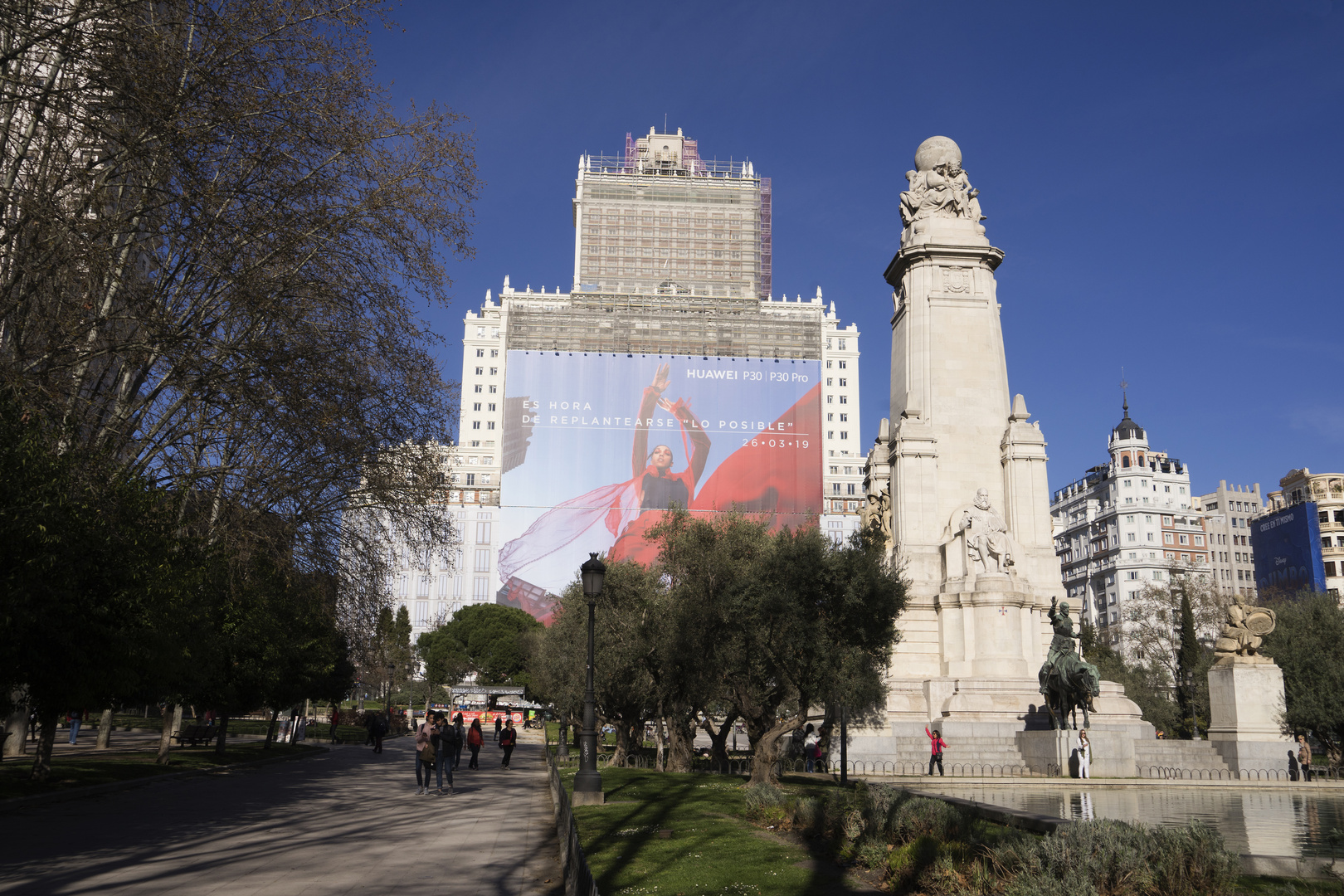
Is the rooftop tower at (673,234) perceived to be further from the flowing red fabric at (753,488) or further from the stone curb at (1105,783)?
the stone curb at (1105,783)

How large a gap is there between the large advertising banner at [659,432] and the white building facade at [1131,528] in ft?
114

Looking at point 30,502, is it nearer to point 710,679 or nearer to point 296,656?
point 710,679

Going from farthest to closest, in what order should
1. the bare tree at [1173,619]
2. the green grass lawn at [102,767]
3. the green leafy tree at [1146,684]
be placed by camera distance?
the bare tree at [1173,619]
the green leafy tree at [1146,684]
the green grass lawn at [102,767]

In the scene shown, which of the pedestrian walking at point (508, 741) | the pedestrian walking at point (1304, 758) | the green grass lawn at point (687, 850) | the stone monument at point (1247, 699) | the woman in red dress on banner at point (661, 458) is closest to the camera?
the green grass lawn at point (687, 850)

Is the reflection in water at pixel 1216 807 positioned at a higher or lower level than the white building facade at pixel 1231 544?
lower

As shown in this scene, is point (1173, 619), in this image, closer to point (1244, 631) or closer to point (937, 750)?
point (1244, 631)

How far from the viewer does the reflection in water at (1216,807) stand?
13.3 meters

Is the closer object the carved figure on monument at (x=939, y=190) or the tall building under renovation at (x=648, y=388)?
the carved figure on monument at (x=939, y=190)

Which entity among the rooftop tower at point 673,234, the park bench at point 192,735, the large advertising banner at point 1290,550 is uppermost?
the rooftop tower at point 673,234

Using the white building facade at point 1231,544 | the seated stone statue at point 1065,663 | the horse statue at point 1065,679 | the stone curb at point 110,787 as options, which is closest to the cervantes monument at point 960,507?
the horse statue at point 1065,679

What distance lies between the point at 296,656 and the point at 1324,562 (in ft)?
331

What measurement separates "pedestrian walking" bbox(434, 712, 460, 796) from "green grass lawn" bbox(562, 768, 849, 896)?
5472 mm

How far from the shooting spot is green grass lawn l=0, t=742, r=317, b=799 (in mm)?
20609

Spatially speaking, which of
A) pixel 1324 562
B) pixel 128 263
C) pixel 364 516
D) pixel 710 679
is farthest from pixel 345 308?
pixel 1324 562
